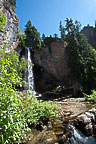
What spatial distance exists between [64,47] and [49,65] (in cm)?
639

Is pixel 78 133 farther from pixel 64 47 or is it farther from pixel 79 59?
pixel 64 47

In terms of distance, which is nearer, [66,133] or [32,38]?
[66,133]

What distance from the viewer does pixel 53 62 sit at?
23.3 metres

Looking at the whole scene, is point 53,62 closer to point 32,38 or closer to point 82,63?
point 82,63

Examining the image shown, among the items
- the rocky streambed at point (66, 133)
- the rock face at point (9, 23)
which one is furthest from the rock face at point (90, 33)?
the rocky streambed at point (66, 133)

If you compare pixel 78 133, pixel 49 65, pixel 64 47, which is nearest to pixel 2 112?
pixel 78 133

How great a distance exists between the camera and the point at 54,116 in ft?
15.0

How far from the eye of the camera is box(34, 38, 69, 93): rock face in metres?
23.3

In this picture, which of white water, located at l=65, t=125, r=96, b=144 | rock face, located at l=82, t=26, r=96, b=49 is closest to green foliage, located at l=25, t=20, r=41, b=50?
rock face, located at l=82, t=26, r=96, b=49

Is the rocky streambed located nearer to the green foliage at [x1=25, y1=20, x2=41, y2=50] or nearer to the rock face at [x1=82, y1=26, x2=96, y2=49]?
the green foliage at [x1=25, y1=20, x2=41, y2=50]

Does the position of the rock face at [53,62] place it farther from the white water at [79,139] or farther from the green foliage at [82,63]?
the white water at [79,139]

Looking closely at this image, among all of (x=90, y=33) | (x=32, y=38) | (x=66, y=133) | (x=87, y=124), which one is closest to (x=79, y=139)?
(x=66, y=133)

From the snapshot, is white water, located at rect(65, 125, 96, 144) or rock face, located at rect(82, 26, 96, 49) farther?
rock face, located at rect(82, 26, 96, 49)

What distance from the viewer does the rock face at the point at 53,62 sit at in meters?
23.3
